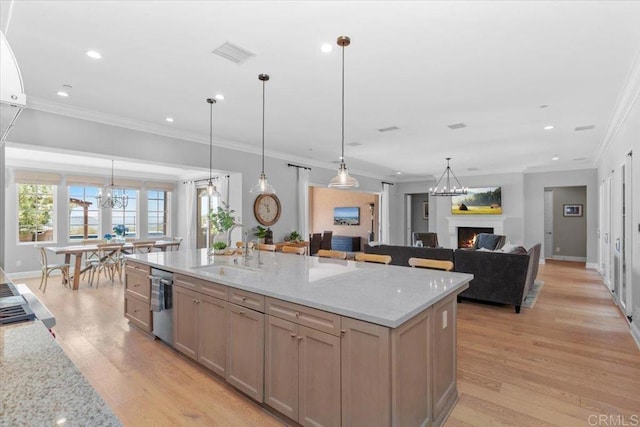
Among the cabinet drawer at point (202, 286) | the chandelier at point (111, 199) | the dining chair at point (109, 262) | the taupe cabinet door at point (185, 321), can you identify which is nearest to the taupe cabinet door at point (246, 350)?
the cabinet drawer at point (202, 286)

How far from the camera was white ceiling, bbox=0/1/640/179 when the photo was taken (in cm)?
233

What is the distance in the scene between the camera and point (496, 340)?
3.60m

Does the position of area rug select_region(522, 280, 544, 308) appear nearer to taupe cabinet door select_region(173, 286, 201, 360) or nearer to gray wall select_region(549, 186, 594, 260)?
gray wall select_region(549, 186, 594, 260)

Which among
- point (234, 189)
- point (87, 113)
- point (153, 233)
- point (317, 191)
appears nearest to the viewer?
point (87, 113)

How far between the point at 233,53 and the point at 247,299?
2.11 meters

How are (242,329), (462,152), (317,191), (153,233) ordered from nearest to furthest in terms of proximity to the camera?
1. (242,329)
2. (462,152)
3. (153,233)
4. (317,191)

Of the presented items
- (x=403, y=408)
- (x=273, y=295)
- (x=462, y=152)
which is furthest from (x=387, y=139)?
(x=403, y=408)

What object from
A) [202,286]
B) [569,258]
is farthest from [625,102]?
[569,258]

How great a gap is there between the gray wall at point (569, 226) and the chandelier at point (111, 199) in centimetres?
1220

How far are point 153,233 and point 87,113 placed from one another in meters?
5.86

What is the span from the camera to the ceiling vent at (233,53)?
2795mm

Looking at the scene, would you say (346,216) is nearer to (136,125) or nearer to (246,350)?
(136,125)

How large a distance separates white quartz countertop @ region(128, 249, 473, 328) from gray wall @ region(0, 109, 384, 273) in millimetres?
2017

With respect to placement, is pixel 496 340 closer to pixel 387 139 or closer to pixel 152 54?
pixel 387 139
